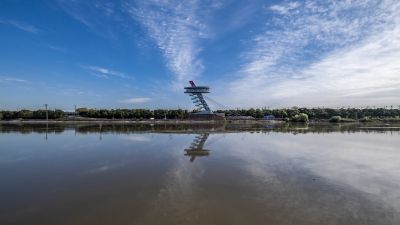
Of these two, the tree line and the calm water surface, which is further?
the tree line

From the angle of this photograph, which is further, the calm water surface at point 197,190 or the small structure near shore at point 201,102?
the small structure near shore at point 201,102

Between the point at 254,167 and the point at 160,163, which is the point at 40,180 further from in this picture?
the point at 254,167

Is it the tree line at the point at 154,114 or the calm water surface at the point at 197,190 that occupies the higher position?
the tree line at the point at 154,114

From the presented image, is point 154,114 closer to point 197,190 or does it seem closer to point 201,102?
point 201,102

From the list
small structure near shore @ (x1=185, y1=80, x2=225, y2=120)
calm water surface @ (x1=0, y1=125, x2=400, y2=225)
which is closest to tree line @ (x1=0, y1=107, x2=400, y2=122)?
small structure near shore @ (x1=185, y1=80, x2=225, y2=120)

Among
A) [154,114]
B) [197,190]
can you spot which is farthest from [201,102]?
[197,190]

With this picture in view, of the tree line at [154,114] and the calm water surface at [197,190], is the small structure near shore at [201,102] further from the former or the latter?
the calm water surface at [197,190]

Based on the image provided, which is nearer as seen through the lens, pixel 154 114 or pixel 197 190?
pixel 197 190

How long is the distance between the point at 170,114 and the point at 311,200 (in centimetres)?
8768

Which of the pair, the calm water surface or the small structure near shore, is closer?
the calm water surface

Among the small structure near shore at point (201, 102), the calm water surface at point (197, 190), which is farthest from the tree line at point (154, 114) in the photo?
the calm water surface at point (197, 190)

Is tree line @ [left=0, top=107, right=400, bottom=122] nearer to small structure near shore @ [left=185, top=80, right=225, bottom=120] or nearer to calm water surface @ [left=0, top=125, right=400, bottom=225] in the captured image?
small structure near shore @ [left=185, top=80, right=225, bottom=120]

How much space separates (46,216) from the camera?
21.2ft

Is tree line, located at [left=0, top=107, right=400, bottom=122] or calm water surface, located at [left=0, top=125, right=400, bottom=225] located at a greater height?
tree line, located at [left=0, top=107, right=400, bottom=122]
